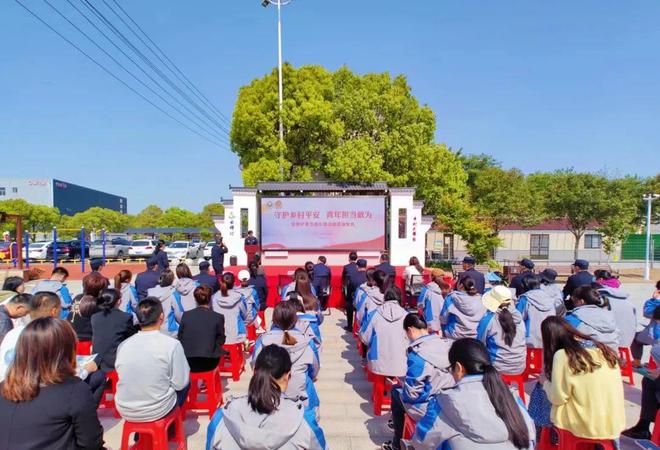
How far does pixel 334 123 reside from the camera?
18484 millimetres

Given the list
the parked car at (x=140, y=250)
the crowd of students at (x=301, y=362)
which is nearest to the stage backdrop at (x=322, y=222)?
the crowd of students at (x=301, y=362)

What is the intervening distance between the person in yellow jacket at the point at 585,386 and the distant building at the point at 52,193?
7194 centimetres

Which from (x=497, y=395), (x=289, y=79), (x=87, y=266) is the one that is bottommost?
(x=87, y=266)

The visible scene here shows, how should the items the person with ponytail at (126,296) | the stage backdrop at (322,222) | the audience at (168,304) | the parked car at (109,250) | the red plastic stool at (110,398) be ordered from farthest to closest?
the parked car at (109,250), the stage backdrop at (322,222), the person with ponytail at (126,296), the audience at (168,304), the red plastic stool at (110,398)

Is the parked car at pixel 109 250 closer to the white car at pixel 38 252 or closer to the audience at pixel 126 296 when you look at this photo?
the white car at pixel 38 252

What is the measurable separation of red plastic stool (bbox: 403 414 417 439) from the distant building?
7086 centimetres

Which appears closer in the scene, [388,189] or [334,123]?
[388,189]

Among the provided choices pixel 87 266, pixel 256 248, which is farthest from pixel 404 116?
pixel 87 266

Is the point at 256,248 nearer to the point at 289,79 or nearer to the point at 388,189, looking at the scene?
the point at 388,189

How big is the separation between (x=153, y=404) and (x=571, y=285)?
661 cm

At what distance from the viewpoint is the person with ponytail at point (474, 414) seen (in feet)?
6.53

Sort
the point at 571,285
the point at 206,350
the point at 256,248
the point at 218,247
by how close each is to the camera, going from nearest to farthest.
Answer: the point at 206,350, the point at 571,285, the point at 218,247, the point at 256,248

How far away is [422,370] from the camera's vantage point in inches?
125

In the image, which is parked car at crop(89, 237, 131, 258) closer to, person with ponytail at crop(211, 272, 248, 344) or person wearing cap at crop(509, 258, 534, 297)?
person with ponytail at crop(211, 272, 248, 344)
